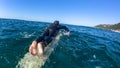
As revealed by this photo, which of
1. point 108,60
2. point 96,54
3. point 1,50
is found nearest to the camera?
point 1,50

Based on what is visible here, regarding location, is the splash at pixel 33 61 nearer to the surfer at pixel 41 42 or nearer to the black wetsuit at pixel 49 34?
the surfer at pixel 41 42

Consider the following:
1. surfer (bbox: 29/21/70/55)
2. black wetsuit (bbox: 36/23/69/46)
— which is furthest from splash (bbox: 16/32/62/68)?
black wetsuit (bbox: 36/23/69/46)

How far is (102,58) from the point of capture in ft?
58.5

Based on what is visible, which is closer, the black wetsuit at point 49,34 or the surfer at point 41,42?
the surfer at point 41,42

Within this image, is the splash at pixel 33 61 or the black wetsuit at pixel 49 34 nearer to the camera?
the splash at pixel 33 61

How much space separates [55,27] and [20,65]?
7245 mm

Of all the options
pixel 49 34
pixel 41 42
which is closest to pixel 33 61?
pixel 41 42

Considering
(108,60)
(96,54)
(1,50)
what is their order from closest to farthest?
(1,50) → (108,60) → (96,54)

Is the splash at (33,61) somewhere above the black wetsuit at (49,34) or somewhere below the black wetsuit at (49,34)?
below

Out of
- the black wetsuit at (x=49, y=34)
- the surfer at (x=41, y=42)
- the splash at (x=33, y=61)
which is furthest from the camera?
the black wetsuit at (x=49, y=34)

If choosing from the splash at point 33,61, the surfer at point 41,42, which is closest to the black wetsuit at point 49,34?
the surfer at point 41,42

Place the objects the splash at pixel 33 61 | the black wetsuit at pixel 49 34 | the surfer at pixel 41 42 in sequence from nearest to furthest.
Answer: the splash at pixel 33 61
the surfer at pixel 41 42
the black wetsuit at pixel 49 34

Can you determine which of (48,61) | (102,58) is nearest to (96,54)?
(102,58)

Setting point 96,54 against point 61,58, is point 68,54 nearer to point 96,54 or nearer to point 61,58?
point 61,58
